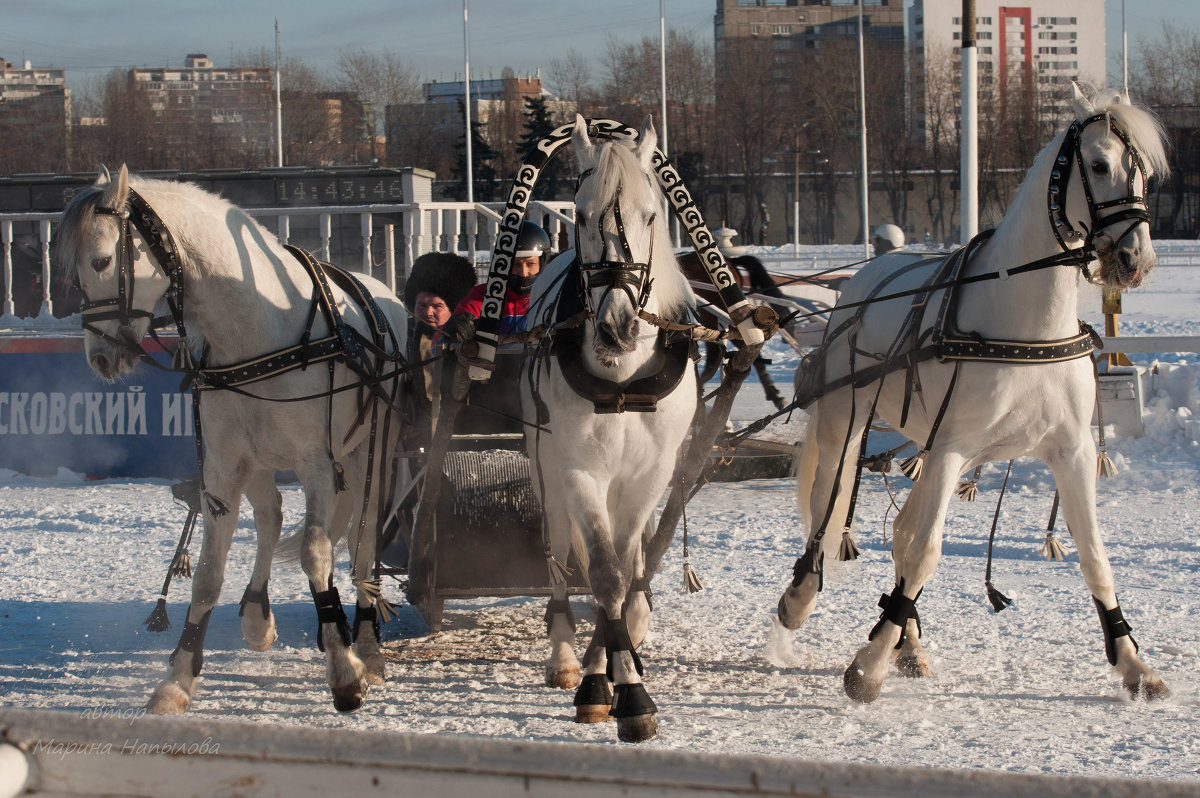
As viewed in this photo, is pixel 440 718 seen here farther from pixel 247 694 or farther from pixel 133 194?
pixel 133 194

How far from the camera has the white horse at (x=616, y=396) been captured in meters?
3.92

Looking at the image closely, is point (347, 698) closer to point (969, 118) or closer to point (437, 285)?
point (437, 285)

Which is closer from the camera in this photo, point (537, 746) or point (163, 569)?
point (537, 746)

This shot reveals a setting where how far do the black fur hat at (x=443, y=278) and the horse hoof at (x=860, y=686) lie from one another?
337cm

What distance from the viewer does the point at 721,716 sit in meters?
4.40

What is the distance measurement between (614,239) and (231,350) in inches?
67.7

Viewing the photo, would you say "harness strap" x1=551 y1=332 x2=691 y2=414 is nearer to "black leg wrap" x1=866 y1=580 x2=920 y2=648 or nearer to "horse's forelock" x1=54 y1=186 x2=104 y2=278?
"black leg wrap" x1=866 y1=580 x2=920 y2=648

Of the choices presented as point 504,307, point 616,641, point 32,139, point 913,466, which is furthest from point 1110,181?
point 32,139

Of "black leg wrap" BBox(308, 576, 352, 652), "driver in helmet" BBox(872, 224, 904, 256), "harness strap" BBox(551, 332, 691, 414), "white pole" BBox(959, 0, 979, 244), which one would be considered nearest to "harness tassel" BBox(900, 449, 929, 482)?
"harness strap" BBox(551, 332, 691, 414)

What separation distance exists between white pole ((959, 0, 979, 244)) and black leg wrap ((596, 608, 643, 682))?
897 cm

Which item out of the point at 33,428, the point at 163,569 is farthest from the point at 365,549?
the point at 33,428

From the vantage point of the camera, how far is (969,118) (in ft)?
42.8

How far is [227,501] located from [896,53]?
58.5 metres

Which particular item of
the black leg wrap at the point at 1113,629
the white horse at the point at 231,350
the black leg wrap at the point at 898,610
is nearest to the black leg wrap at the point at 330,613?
the white horse at the point at 231,350
